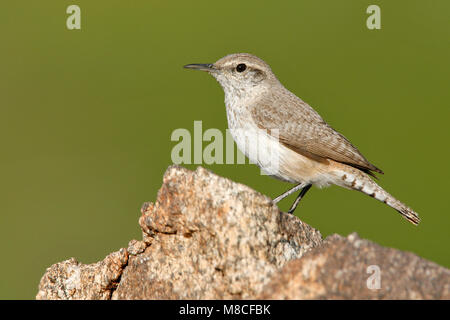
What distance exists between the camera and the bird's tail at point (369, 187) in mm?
6828

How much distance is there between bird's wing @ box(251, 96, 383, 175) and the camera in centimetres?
698

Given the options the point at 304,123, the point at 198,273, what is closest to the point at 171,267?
the point at 198,273

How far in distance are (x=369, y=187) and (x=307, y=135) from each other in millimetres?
950

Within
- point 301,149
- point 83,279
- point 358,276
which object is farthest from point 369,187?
point 83,279

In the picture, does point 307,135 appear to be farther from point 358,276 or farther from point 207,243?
point 358,276

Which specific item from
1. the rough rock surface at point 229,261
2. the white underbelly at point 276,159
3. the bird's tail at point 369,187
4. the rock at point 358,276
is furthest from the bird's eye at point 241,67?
the rock at point 358,276

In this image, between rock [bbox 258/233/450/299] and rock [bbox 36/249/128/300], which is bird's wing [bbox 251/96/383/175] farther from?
rock [bbox 258/233/450/299]

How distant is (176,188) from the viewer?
496 cm

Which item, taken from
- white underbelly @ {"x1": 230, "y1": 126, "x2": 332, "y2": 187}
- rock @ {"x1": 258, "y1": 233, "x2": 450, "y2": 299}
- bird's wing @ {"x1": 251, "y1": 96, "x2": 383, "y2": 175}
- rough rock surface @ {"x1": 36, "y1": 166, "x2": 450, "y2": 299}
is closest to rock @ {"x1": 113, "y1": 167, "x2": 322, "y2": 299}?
rough rock surface @ {"x1": 36, "y1": 166, "x2": 450, "y2": 299}

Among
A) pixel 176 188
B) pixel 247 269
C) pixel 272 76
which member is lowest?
pixel 247 269

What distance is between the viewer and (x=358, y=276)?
3.99 metres
